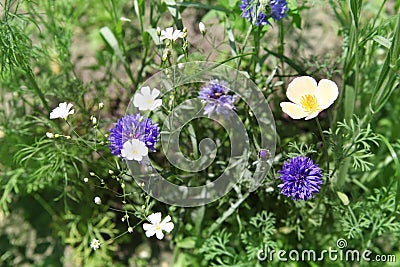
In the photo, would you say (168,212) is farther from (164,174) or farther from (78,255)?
(78,255)

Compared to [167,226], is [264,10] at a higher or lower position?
higher

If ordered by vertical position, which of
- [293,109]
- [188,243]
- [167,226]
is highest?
[293,109]

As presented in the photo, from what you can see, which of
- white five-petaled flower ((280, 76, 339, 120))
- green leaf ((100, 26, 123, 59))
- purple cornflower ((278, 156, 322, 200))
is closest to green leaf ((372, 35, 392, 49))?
white five-petaled flower ((280, 76, 339, 120))

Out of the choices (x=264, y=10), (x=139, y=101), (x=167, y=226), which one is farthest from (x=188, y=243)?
(x=264, y=10)

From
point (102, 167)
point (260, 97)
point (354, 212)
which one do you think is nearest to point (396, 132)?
point (354, 212)

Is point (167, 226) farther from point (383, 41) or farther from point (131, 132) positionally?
point (383, 41)
